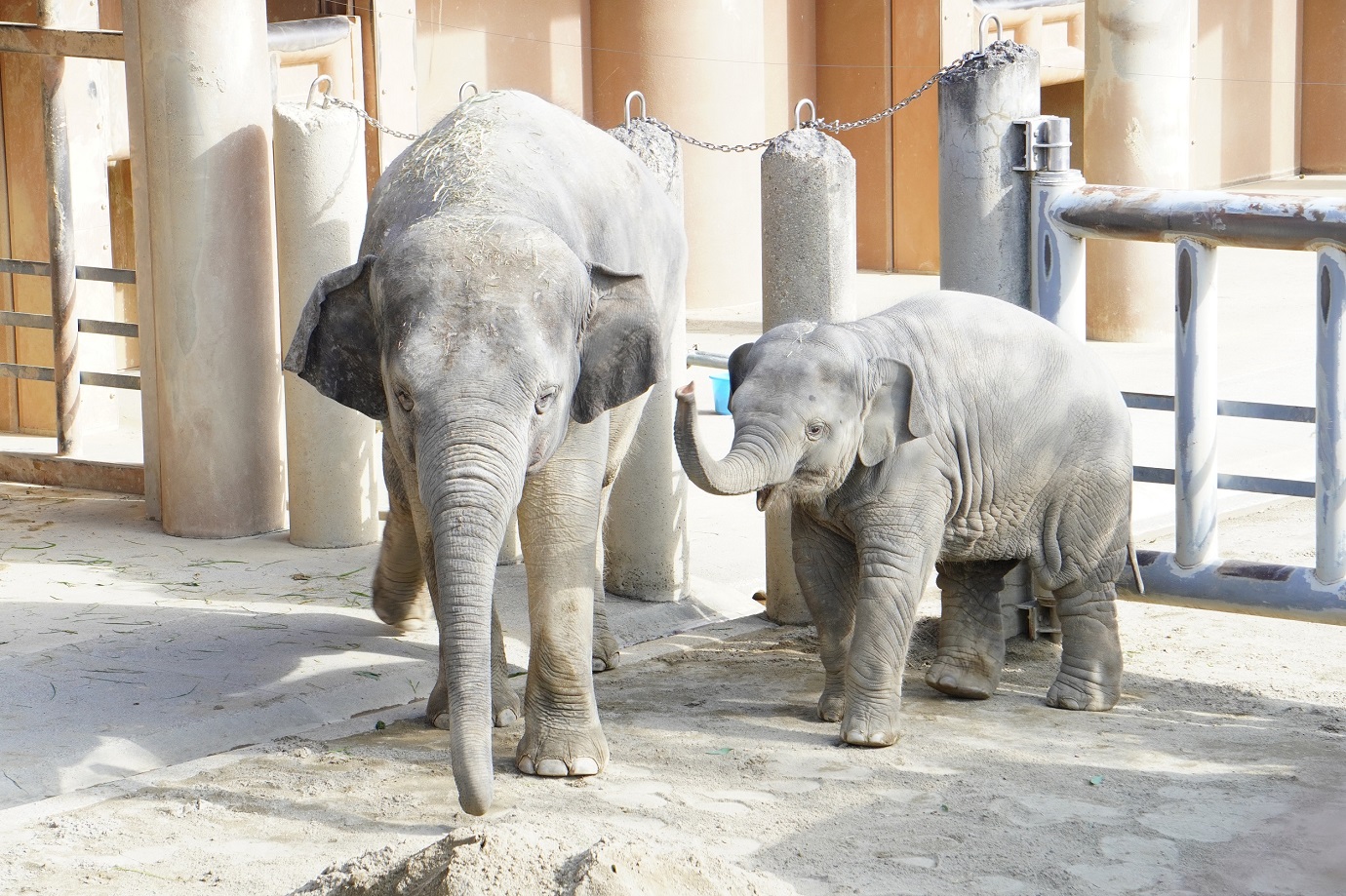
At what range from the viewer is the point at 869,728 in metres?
4.94

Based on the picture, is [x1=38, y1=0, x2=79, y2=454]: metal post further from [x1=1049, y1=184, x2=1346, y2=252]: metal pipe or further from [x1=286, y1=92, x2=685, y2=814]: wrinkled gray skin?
[x1=1049, y1=184, x2=1346, y2=252]: metal pipe

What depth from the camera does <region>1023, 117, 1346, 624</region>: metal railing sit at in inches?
204

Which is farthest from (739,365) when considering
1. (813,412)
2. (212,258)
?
(212,258)

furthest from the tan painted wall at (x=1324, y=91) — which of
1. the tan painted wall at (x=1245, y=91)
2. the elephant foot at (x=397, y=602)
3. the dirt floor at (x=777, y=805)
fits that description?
the elephant foot at (x=397, y=602)

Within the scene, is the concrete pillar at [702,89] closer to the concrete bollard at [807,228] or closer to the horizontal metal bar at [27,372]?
the horizontal metal bar at [27,372]

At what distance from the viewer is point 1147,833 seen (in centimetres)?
430

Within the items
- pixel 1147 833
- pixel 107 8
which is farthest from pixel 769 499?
pixel 107 8

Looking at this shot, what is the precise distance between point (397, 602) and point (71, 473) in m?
2.89

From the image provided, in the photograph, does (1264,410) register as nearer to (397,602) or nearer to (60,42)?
(397,602)

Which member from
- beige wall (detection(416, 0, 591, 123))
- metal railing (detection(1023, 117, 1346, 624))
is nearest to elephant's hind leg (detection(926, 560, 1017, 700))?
metal railing (detection(1023, 117, 1346, 624))

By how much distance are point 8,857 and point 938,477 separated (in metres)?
2.56

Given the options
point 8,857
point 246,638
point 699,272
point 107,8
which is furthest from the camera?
point 699,272

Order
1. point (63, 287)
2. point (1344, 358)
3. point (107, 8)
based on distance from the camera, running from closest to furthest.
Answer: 1. point (1344, 358)
2. point (63, 287)
3. point (107, 8)

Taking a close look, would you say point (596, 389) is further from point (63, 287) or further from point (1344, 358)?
point (63, 287)
